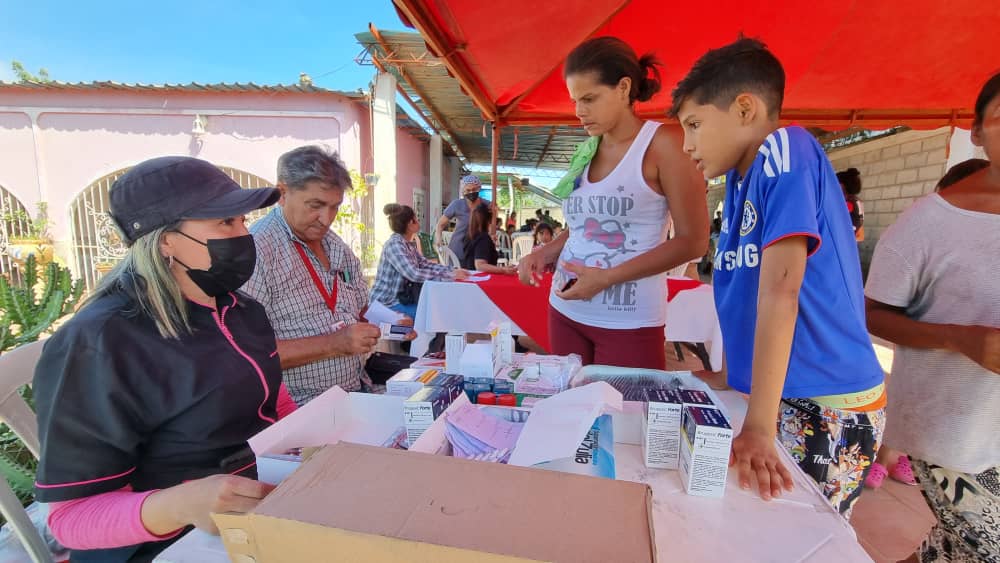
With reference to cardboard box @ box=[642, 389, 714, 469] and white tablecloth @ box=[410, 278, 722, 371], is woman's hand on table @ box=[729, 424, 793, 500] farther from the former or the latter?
white tablecloth @ box=[410, 278, 722, 371]

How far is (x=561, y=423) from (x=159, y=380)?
0.91 meters

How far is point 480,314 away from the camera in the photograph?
10.6 ft

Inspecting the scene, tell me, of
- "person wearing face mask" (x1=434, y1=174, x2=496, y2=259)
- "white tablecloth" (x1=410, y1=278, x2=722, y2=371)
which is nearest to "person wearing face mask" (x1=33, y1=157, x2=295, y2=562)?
"white tablecloth" (x1=410, y1=278, x2=722, y2=371)

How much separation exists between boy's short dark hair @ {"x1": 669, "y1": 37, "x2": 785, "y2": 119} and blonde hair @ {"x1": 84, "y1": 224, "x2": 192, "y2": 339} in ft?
4.46

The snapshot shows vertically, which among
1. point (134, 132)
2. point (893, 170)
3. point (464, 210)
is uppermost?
point (134, 132)

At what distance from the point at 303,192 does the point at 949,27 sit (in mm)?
3922

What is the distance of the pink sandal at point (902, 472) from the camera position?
7.81 ft

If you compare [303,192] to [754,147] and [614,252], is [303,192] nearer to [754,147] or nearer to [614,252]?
[614,252]

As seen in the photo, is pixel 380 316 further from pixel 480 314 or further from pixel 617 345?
pixel 480 314

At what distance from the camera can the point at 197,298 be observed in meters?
1.14

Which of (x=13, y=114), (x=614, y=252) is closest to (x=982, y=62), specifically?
(x=614, y=252)

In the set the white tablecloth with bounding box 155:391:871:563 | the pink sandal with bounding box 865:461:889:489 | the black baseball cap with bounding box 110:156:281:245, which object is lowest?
the pink sandal with bounding box 865:461:889:489

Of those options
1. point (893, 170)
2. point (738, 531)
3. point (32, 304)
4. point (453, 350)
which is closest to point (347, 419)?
point (453, 350)

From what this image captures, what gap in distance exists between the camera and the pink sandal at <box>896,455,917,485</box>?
238 centimetres
